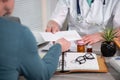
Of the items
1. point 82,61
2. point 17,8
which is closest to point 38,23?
point 17,8

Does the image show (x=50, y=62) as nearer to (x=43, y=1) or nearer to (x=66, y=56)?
(x=66, y=56)

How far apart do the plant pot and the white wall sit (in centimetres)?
139

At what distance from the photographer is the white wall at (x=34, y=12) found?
9.23ft

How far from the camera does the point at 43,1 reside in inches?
131

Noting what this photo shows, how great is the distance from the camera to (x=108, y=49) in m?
1.62

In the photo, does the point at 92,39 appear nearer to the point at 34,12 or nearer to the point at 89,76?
the point at 89,76

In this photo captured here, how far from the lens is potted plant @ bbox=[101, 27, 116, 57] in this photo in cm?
162

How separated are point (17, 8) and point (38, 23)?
0.56 m

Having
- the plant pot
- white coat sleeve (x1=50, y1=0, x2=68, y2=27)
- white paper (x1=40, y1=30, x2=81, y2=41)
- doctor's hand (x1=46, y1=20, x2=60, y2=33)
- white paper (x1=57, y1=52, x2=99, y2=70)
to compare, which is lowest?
white paper (x1=57, y1=52, x2=99, y2=70)

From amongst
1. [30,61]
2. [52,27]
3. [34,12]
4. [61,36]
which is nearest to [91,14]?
[52,27]

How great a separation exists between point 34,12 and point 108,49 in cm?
174

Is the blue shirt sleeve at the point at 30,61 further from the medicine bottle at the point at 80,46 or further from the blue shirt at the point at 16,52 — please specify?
the medicine bottle at the point at 80,46

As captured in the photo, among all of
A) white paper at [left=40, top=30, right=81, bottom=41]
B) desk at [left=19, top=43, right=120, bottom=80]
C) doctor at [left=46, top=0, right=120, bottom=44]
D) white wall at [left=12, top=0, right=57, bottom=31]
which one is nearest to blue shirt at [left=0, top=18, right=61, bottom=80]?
desk at [left=19, top=43, right=120, bottom=80]

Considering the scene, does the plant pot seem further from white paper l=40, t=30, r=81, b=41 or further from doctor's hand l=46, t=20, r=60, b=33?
doctor's hand l=46, t=20, r=60, b=33
